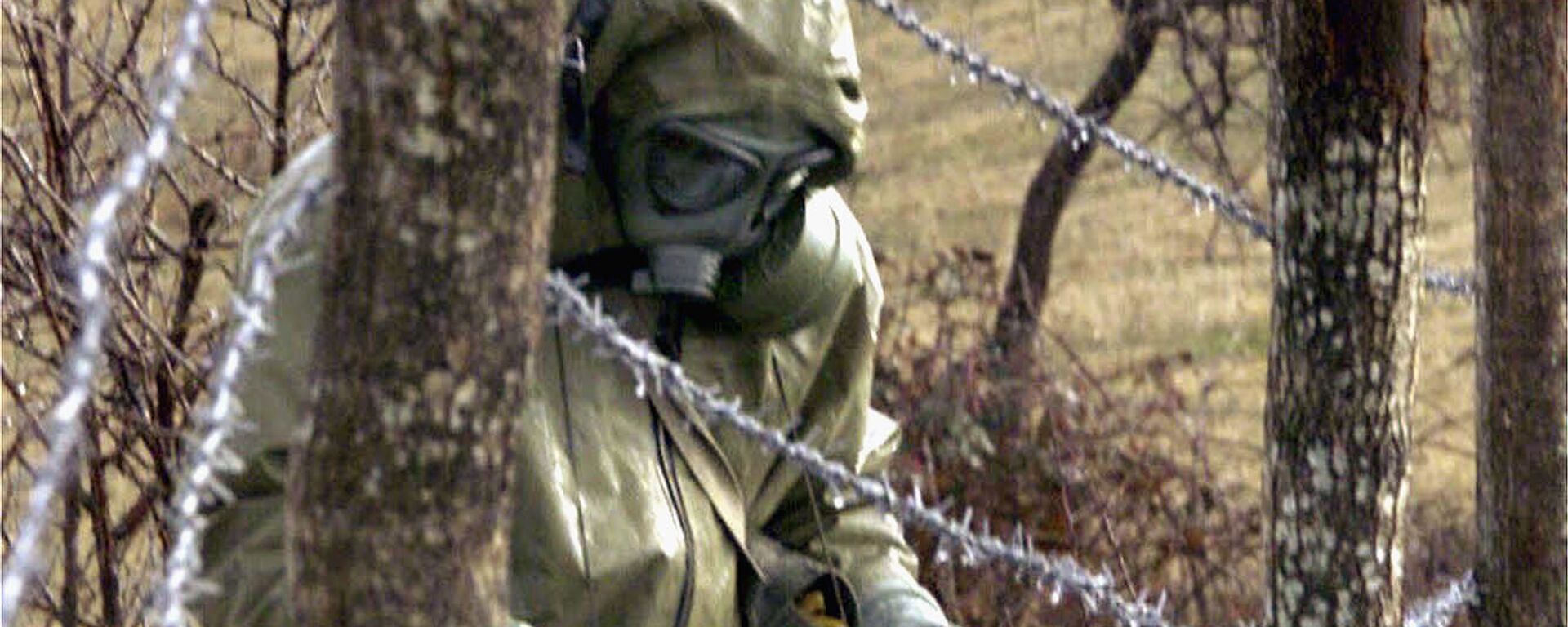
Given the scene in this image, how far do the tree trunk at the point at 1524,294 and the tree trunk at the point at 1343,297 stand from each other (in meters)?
0.87

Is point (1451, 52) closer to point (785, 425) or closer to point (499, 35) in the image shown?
point (785, 425)

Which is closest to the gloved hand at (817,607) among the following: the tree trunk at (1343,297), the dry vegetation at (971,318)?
the tree trunk at (1343,297)

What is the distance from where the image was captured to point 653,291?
2.61 m

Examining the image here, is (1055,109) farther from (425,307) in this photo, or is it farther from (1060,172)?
(1060,172)

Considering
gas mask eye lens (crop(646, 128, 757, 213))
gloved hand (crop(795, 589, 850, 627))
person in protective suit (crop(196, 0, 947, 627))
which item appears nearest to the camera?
person in protective suit (crop(196, 0, 947, 627))

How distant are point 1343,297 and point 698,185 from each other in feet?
1.99

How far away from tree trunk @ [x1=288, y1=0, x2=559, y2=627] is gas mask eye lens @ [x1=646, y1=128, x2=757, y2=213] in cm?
101

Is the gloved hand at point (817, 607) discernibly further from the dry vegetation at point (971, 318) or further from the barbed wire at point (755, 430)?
the dry vegetation at point (971, 318)

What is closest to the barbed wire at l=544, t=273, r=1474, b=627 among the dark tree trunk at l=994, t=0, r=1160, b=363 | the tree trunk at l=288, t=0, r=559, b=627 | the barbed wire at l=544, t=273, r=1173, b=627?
the barbed wire at l=544, t=273, r=1173, b=627

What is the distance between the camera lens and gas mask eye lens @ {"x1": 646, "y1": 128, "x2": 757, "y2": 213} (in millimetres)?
2561

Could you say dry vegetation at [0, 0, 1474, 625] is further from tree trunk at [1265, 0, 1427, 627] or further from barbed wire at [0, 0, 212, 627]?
barbed wire at [0, 0, 212, 627]

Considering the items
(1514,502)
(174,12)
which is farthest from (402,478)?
(174,12)

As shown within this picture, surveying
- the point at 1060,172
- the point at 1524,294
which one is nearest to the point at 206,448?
the point at 1524,294

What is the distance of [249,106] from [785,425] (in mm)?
1491
